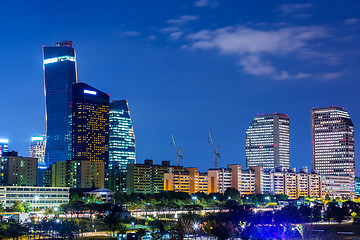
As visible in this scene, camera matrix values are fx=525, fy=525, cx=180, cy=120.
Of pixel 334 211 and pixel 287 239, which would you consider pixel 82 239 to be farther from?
pixel 334 211

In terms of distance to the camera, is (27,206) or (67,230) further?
(27,206)

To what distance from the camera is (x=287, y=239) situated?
4702 inches

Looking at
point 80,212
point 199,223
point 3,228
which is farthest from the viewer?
point 80,212

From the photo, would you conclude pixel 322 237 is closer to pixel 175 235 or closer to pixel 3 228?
pixel 175 235

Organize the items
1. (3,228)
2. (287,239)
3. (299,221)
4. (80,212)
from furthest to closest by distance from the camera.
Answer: (80,212)
(299,221)
(287,239)
(3,228)

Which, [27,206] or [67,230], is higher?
[67,230]

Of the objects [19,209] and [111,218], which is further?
[19,209]

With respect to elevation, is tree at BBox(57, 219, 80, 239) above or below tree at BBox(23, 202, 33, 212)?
above

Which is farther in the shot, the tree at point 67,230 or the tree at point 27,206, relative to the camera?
the tree at point 27,206

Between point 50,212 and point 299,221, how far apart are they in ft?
267

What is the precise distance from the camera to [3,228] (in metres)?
105

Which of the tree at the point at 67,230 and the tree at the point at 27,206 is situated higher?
the tree at the point at 67,230

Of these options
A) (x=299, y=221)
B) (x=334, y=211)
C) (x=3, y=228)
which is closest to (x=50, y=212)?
(x=3, y=228)

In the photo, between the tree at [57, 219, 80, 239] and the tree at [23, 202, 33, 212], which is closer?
the tree at [57, 219, 80, 239]
